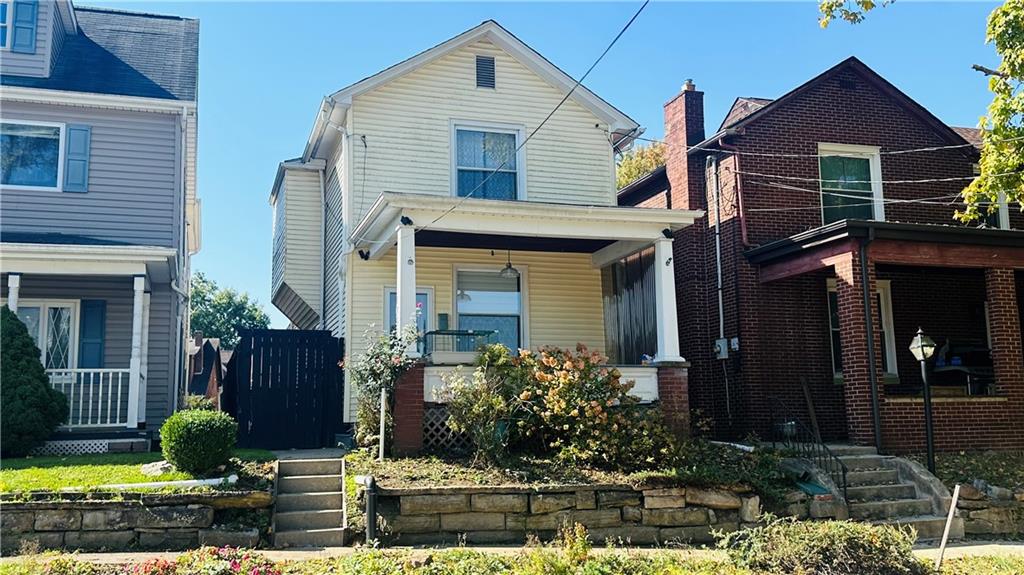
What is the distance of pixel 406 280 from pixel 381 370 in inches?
54.5

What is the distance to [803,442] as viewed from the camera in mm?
13430

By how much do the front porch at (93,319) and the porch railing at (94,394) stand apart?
0.04 ft

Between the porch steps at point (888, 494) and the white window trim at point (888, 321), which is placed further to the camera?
the white window trim at point (888, 321)

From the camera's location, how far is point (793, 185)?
15375 millimetres

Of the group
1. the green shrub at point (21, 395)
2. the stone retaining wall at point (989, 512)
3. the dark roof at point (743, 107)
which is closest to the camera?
the stone retaining wall at point (989, 512)

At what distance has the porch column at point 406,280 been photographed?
1184 cm

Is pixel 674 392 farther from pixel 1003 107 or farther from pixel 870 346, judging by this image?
pixel 1003 107

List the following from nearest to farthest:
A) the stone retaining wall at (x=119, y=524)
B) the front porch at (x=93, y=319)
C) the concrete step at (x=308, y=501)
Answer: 1. the stone retaining wall at (x=119, y=524)
2. the concrete step at (x=308, y=501)
3. the front porch at (x=93, y=319)

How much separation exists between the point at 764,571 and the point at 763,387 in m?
6.66

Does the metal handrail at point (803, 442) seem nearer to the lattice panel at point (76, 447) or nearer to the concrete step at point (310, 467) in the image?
the concrete step at point (310, 467)

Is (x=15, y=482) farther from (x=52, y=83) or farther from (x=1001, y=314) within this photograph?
(x=1001, y=314)

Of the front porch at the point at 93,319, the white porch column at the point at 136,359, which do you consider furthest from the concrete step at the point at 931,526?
the front porch at the point at 93,319

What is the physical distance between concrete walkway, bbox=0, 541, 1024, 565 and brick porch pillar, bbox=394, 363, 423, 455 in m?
2.30

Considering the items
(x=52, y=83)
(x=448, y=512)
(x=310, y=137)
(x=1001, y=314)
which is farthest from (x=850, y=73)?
(x=52, y=83)
